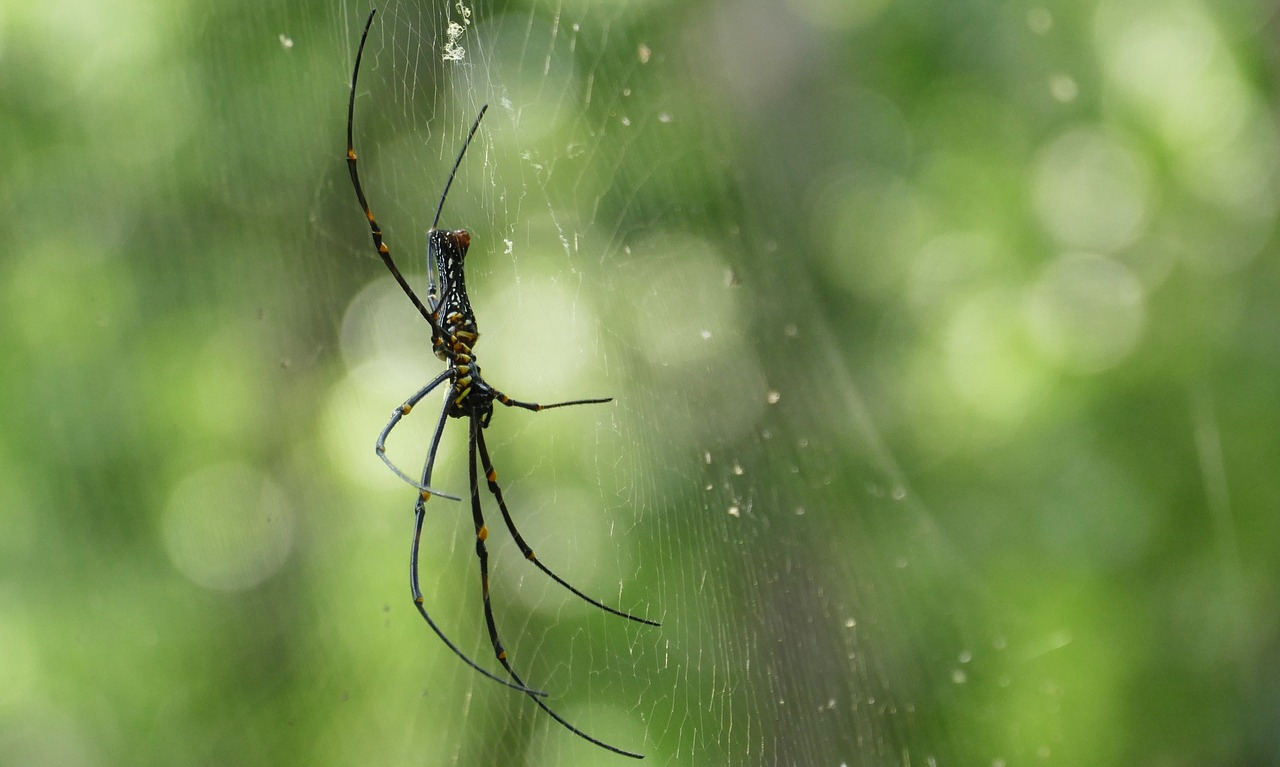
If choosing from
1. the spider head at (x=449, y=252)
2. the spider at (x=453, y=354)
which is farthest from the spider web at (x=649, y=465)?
the spider head at (x=449, y=252)

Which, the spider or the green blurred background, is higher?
the green blurred background

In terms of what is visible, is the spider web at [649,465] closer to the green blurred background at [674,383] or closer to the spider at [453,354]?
the green blurred background at [674,383]

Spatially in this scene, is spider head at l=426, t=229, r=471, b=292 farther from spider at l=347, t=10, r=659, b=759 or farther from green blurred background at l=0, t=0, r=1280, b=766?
green blurred background at l=0, t=0, r=1280, b=766

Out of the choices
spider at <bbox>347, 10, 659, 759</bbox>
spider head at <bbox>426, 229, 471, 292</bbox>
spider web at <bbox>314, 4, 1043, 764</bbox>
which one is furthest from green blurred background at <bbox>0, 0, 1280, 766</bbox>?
spider head at <bbox>426, 229, 471, 292</bbox>

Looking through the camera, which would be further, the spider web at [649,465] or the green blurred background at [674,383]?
the green blurred background at [674,383]

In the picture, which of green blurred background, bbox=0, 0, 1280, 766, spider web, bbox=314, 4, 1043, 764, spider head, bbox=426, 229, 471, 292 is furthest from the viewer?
green blurred background, bbox=0, 0, 1280, 766

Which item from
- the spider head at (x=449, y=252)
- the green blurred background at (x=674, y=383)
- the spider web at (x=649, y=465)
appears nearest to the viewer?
the spider head at (x=449, y=252)

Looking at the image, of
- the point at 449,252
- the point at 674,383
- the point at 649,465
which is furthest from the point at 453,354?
the point at 674,383

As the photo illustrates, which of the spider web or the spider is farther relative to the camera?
the spider web
